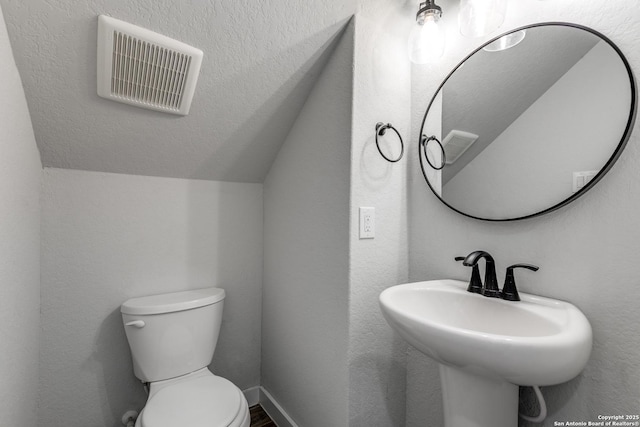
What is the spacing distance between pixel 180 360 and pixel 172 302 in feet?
0.89

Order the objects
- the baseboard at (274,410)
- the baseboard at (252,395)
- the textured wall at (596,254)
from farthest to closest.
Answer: the baseboard at (252,395), the baseboard at (274,410), the textured wall at (596,254)

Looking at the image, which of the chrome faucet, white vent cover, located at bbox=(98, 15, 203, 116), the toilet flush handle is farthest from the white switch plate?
the toilet flush handle

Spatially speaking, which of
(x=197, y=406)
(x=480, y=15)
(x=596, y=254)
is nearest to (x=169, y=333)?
(x=197, y=406)

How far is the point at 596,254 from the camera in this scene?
2.53 feet

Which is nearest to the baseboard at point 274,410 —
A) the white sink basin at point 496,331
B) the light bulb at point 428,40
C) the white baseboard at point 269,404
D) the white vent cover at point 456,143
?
the white baseboard at point 269,404

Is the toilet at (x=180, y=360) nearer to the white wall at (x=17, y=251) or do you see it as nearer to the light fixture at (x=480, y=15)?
the white wall at (x=17, y=251)

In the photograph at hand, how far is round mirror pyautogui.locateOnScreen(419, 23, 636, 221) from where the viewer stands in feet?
2.52

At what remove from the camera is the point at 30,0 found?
791 mm

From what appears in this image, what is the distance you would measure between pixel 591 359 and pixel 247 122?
150 centimetres

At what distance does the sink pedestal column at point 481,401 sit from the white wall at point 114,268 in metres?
1.21

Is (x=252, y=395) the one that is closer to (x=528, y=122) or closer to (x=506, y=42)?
(x=528, y=122)

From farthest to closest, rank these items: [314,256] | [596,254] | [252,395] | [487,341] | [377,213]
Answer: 1. [252,395]
2. [314,256]
3. [377,213]
4. [596,254]
5. [487,341]

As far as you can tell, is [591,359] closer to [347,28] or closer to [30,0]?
[347,28]

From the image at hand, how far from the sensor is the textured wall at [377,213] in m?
1.06
